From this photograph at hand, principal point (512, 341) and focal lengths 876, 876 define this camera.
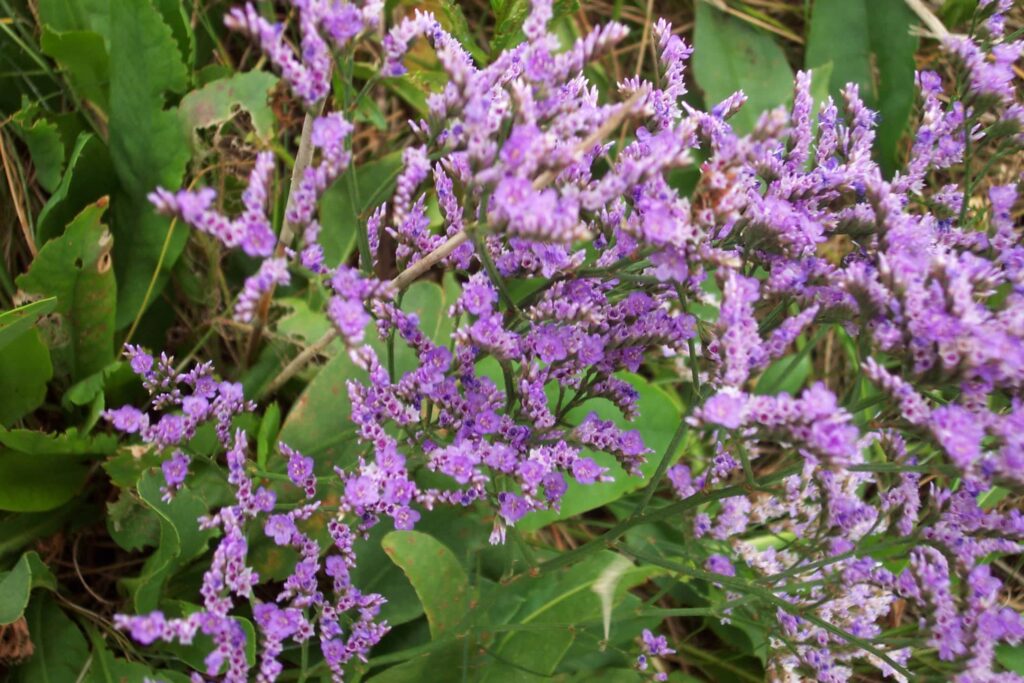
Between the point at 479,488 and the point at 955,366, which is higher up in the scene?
the point at 955,366

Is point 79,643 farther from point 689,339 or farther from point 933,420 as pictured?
point 933,420

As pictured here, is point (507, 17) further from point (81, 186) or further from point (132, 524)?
point (132, 524)

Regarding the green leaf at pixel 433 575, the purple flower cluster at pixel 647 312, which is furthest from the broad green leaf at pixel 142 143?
the green leaf at pixel 433 575

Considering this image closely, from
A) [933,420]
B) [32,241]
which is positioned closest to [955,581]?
[933,420]

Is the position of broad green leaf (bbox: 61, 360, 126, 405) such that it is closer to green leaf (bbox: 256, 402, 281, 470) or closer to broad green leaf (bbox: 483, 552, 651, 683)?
green leaf (bbox: 256, 402, 281, 470)

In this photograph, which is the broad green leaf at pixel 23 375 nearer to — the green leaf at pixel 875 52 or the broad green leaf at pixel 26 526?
the broad green leaf at pixel 26 526

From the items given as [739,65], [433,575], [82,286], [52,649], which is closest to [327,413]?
[433,575]
